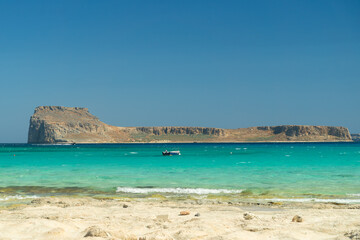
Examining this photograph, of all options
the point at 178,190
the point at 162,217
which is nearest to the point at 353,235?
the point at 162,217

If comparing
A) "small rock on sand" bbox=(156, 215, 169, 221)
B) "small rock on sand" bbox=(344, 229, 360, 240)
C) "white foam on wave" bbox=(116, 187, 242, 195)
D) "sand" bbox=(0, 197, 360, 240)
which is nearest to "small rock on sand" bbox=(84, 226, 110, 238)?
"sand" bbox=(0, 197, 360, 240)

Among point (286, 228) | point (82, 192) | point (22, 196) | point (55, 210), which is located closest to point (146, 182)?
point (82, 192)

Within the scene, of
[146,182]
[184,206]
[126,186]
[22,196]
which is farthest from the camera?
[146,182]

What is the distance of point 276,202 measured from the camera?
14.2 metres

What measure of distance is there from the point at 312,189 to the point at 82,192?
11798mm

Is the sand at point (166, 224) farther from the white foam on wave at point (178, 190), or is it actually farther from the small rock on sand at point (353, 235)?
the white foam on wave at point (178, 190)

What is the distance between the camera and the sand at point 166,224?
25.0 ft

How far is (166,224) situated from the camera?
9.16 meters

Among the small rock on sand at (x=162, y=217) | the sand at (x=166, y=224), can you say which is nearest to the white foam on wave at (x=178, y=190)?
the sand at (x=166, y=224)

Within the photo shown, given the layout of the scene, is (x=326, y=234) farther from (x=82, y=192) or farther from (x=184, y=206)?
(x=82, y=192)

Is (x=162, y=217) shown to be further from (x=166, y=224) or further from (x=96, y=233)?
(x=96, y=233)

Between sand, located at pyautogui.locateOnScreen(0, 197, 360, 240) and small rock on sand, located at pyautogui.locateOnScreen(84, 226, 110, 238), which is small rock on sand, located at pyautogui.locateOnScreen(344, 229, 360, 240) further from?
small rock on sand, located at pyautogui.locateOnScreen(84, 226, 110, 238)

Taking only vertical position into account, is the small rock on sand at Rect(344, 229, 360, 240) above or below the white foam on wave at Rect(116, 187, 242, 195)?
above

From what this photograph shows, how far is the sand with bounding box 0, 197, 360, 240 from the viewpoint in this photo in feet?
25.0
